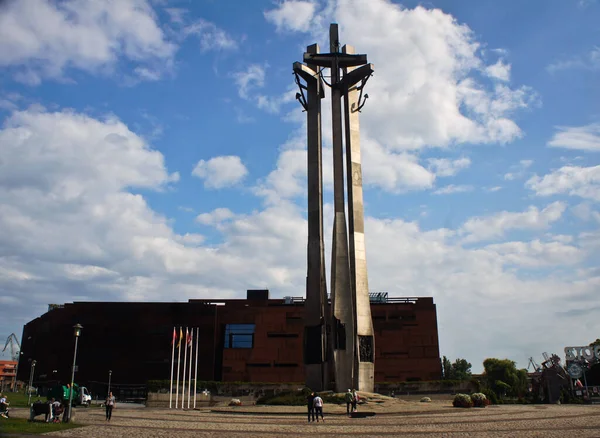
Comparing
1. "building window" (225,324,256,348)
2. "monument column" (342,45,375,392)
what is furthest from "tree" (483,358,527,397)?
"monument column" (342,45,375,392)

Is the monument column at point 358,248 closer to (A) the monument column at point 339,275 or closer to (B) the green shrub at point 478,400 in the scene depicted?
(A) the monument column at point 339,275

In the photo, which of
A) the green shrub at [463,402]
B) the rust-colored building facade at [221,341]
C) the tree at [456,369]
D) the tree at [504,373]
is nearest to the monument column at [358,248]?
the green shrub at [463,402]

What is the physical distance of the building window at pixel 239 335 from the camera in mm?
56906

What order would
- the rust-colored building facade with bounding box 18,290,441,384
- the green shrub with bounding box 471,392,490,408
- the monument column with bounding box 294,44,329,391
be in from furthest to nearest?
the rust-colored building facade with bounding box 18,290,441,384 < the monument column with bounding box 294,44,329,391 < the green shrub with bounding box 471,392,490,408

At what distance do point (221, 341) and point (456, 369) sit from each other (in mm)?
72383

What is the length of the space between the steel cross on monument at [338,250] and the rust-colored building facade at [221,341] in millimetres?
19287

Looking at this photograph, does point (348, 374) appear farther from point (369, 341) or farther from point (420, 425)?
point (420, 425)

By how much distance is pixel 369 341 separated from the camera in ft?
119

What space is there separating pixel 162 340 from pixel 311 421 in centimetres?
4005

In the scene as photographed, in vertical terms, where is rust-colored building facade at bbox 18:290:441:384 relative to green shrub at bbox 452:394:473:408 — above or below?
above

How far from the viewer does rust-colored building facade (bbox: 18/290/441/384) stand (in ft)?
182

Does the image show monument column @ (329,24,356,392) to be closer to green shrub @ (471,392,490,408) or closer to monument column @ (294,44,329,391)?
monument column @ (294,44,329,391)

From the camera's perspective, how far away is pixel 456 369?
114000mm

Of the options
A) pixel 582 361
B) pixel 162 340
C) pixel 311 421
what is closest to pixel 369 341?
pixel 311 421
